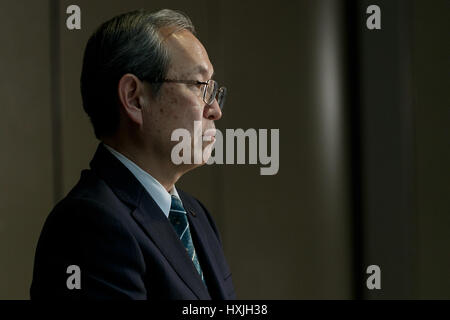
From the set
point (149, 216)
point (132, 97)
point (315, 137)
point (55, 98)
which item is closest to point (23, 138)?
point (55, 98)

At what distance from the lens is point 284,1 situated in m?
1.92

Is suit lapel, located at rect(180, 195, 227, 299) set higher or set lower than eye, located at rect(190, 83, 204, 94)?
lower

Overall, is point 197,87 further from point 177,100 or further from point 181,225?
point 181,225

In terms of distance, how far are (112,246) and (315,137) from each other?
1176 millimetres

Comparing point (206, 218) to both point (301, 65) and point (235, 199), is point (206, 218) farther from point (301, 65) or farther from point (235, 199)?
point (301, 65)

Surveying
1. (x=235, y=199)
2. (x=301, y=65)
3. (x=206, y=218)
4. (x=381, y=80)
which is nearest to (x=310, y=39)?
(x=301, y=65)

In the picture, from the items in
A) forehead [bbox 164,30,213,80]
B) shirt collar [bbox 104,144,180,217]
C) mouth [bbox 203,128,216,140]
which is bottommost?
shirt collar [bbox 104,144,180,217]

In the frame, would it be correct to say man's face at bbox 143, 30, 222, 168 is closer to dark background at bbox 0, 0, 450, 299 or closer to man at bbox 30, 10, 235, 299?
man at bbox 30, 10, 235, 299

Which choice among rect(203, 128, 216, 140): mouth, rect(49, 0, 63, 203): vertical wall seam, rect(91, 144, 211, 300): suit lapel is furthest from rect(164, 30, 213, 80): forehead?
rect(49, 0, 63, 203): vertical wall seam

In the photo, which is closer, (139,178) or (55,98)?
(139,178)

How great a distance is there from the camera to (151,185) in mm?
1093

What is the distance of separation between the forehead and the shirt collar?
194mm

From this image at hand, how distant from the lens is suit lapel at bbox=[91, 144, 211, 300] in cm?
101

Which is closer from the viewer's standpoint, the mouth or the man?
the man
